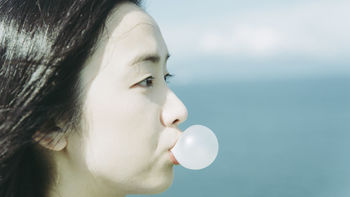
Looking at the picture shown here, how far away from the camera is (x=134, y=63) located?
1626 millimetres

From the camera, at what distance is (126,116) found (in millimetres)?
1605

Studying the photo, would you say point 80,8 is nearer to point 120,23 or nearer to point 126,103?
point 120,23

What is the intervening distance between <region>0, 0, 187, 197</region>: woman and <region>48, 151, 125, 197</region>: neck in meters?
0.04

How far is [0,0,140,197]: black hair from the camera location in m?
1.58

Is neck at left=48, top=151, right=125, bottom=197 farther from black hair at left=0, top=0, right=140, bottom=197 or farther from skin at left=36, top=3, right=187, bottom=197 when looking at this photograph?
black hair at left=0, top=0, right=140, bottom=197

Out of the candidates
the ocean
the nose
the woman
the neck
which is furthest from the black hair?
the ocean

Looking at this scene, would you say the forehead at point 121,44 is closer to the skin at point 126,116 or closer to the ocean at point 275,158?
the skin at point 126,116

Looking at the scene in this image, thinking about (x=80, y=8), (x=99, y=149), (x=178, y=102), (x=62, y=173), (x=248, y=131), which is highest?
(x=248, y=131)

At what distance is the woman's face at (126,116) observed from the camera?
63.4 inches

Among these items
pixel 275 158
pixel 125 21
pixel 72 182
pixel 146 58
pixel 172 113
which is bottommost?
pixel 72 182

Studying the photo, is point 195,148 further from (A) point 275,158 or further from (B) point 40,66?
(A) point 275,158

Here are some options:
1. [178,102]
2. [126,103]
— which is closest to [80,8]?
[126,103]

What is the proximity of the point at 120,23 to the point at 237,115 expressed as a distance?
2224 inches

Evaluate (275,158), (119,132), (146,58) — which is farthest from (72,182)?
(275,158)
